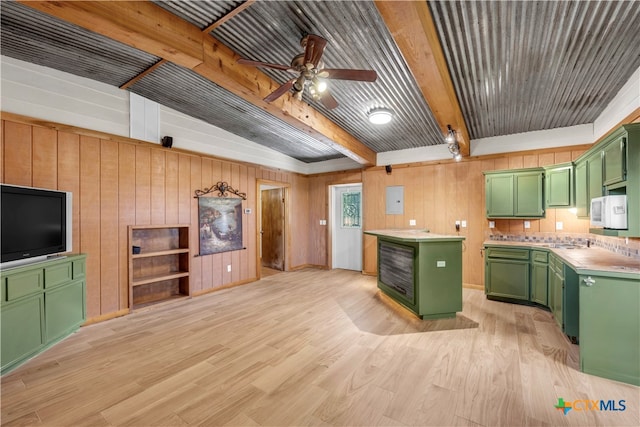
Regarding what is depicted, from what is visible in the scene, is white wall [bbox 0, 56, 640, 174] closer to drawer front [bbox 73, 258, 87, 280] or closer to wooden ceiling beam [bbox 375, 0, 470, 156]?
drawer front [bbox 73, 258, 87, 280]

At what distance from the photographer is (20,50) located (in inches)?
106

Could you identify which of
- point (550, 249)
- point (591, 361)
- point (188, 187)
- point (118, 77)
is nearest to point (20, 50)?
Result: point (118, 77)

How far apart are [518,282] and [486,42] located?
133 inches

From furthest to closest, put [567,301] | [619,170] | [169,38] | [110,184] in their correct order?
[110,184] → [567,301] → [619,170] → [169,38]

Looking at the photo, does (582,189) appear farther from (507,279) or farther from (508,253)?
(507,279)

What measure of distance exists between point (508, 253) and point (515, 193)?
3.32 ft

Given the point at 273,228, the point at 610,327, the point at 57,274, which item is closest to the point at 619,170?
the point at 610,327

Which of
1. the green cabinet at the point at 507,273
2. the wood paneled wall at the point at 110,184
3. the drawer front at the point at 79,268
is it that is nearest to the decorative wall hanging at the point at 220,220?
the wood paneled wall at the point at 110,184

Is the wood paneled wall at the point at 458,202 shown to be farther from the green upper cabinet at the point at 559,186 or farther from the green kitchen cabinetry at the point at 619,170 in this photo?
the green kitchen cabinetry at the point at 619,170

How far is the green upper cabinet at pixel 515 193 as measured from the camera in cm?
407

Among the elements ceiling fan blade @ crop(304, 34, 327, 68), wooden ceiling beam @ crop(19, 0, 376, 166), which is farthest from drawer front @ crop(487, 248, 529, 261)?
ceiling fan blade @ crop(304, 34, 327, 68)

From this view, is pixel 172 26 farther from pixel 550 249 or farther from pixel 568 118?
pixel 568 118

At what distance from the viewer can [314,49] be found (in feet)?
6.90

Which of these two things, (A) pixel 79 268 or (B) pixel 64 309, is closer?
(B) pixel 64 309
